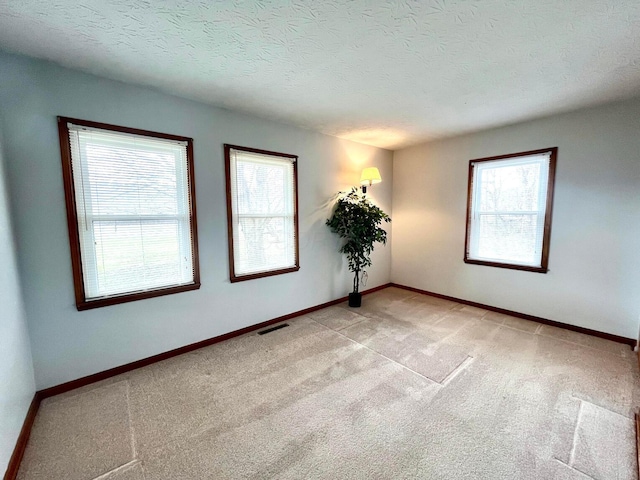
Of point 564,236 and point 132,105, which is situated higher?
Answer: point 132,105

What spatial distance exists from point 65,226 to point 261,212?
5.53 ft

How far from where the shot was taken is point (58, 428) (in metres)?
1.73

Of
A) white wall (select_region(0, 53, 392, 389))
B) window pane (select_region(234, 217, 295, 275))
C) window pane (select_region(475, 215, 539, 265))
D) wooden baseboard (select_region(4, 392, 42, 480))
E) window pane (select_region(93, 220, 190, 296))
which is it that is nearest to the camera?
wooden baseboard (select_region(4, 392, 42, 480))

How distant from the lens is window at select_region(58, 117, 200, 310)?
207 centimetres

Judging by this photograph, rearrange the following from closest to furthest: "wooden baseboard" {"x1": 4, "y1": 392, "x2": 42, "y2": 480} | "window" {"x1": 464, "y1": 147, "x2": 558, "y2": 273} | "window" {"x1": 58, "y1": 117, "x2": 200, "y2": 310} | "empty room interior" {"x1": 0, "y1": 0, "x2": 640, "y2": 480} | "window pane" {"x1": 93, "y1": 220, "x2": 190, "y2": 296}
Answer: "wooden baseboard" {"x1": 4, "y1": 392, "x2": 42, "y2": 480} < "empty room interior" {"x1": 0, "y1": 0, "x2": 640, "y2": 480} < "window" {"x1": 58, "y1": 117, "x2": 200, "y2": 310} < "window pane" {"x1": 93, "y1": 220, "x2": 190, "y2": 296} < "window" {"x1": 464, "y1": 147, "x2": 558, "y2": 273}

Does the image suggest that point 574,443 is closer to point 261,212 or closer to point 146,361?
point 261,212

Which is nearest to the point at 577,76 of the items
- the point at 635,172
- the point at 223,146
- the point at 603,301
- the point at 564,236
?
the point at 635,172

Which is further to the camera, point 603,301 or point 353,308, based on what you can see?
point 353,308

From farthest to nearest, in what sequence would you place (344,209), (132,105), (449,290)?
(449,290) → (344,209) → (132,105)

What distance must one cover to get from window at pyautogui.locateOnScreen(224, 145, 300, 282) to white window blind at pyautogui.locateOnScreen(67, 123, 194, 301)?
46 centimetres

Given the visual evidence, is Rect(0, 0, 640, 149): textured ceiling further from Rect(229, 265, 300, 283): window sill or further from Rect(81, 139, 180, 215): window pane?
Rect(229, 265, 300, 283): window sill

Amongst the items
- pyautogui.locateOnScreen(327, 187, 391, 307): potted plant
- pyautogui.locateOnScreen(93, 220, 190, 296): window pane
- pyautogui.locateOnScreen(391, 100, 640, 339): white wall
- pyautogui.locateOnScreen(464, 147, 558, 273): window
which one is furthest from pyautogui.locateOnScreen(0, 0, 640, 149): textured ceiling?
pyautogui.locateOnScreen(327, 187, 391, 307): potted plant

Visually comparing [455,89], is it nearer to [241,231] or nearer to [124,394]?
[241,231]

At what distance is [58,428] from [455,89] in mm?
3924
